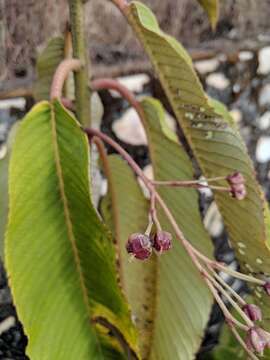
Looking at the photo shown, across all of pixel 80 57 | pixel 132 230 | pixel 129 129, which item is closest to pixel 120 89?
pixel 80 57

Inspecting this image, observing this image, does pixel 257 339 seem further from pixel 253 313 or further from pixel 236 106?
pixel 236 106

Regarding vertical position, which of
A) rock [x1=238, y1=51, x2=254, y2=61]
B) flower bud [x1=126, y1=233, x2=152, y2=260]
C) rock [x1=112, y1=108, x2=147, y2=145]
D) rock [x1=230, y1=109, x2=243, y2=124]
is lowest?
rock [x1=230, y1=109, x2=243, y2=124]

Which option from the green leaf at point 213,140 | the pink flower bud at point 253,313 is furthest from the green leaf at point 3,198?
the pink flower bud at point 253,313

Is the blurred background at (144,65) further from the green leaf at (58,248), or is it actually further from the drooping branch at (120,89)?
the green leaf at (58,248)

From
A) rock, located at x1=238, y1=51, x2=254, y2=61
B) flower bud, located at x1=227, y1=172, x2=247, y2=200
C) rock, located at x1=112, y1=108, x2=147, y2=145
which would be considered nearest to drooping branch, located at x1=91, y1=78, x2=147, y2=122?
flower bud, located at x1=227, y1=172, x2=247, y2=200

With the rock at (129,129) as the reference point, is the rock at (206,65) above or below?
above

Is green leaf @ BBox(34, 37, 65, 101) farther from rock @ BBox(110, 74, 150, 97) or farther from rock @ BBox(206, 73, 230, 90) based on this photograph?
rock @ BBox(206, 73, 230, 90)
